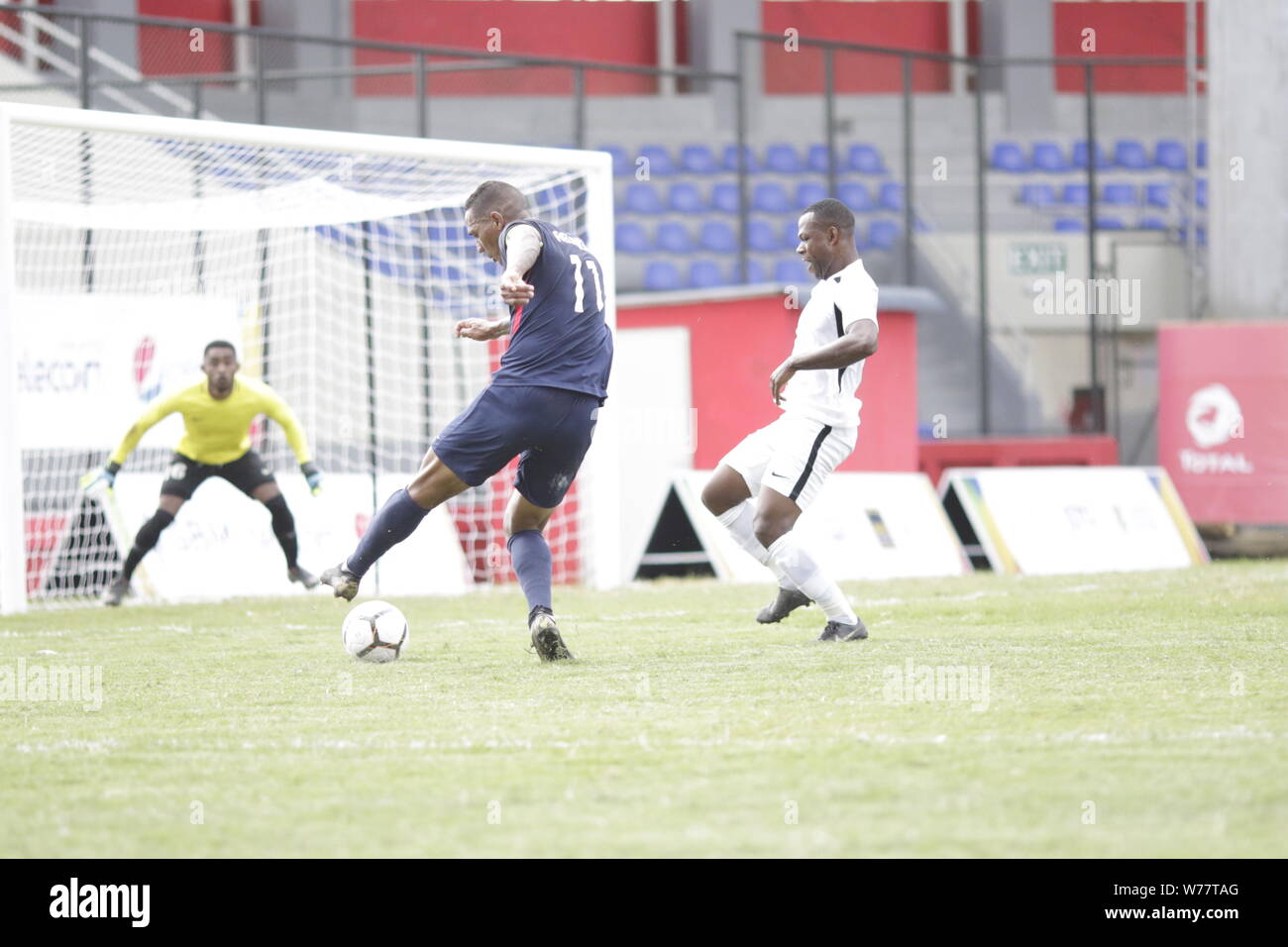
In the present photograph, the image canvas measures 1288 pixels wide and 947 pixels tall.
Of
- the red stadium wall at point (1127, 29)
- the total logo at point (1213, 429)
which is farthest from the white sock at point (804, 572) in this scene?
the red stadium wall at point (1127, 29)

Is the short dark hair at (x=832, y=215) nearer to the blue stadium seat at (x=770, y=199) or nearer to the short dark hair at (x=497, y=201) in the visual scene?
the short dark hair at (x=497, y=201)

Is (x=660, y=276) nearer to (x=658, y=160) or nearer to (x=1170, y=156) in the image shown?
(x=658, y=160)

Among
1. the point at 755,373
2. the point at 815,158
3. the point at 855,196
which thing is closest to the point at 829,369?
the point at 755,373

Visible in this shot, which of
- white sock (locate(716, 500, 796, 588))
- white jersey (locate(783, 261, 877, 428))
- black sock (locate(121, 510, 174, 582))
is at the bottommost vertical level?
black sock (locate(121, 510, 174, 582))

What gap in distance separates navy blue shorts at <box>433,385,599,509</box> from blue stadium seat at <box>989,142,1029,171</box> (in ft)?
58.9

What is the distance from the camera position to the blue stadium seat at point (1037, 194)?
73.6 feet

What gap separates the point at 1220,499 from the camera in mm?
15781

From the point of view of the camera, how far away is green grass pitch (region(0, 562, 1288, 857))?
375cm

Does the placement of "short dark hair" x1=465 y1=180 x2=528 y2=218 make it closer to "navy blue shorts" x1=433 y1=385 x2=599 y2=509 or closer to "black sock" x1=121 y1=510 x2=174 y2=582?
"navy blue shorts" x1=433 y1=385 x2=599 y2=509

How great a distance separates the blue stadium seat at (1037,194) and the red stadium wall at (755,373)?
7570mm

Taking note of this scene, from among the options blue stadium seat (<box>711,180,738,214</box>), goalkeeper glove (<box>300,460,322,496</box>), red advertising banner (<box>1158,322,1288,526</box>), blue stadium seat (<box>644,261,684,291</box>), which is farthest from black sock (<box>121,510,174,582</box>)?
blue stadium seat (<box>711,180,738,214</box>)
